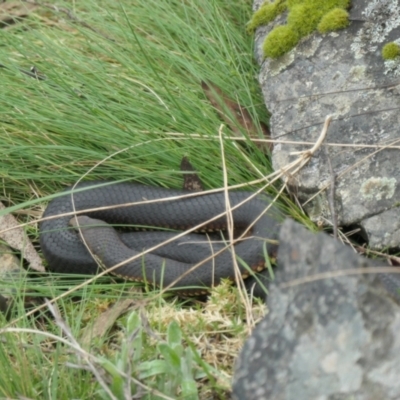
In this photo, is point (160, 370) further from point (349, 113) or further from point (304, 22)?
point (304, 22)

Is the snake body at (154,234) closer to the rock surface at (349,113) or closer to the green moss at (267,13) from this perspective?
the rock surface at (349,113)

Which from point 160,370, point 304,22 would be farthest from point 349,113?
point 160,370

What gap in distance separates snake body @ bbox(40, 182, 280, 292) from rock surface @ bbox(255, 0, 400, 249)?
1.08ft

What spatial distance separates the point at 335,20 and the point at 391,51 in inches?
16.2

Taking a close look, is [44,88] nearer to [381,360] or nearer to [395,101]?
[395,101]

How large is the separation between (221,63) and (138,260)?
5.21ft

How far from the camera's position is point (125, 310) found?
12.4ft

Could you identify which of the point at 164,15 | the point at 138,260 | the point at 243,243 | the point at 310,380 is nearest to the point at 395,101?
the point at 243,243

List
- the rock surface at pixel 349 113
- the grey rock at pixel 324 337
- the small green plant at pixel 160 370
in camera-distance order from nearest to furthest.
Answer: the grey rock at pixel 324 337 → the small green plant at pixel 160 370 → the rock surface at pixel 349 113

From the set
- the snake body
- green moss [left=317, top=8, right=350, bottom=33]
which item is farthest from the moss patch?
the snake body

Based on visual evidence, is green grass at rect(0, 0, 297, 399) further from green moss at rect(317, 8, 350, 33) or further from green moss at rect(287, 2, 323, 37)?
green moss at rect(317, 8, 350, 33)

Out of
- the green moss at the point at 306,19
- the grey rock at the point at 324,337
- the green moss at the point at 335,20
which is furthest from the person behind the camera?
the green moss at the point at 306,19

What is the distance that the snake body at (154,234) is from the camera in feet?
12.8

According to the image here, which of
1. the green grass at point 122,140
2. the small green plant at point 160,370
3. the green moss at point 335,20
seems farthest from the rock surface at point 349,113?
the small green plant at point 160,370
